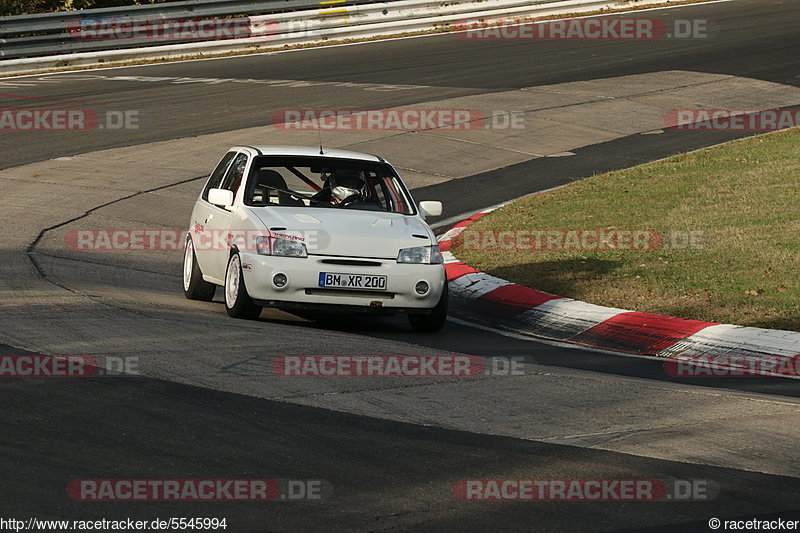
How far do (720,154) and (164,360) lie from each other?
12.2m

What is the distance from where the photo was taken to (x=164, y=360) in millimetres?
8016

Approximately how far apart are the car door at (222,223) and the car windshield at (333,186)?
0.21 m

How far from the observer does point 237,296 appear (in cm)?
1034

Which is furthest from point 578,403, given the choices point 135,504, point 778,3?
point 778,3

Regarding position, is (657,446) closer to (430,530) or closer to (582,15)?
(430,530)

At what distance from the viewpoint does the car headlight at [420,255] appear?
10.3 metres
